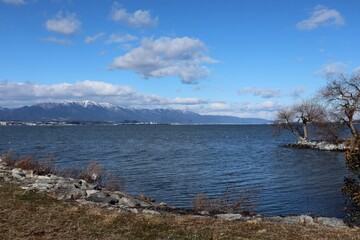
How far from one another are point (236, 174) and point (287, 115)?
4456 centimetres

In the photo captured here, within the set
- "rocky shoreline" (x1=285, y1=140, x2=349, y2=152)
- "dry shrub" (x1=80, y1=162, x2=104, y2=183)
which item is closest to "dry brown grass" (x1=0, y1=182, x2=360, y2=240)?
"dry shrub" (x1=80, y1=162, x2=104, y2=183)

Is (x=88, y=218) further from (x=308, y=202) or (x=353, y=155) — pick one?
(x=308, y=202)

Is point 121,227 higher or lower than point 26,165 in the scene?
higher

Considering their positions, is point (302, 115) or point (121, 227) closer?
point (121, 227)

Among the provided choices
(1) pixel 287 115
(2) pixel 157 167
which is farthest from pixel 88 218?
(1) pixel 287 115

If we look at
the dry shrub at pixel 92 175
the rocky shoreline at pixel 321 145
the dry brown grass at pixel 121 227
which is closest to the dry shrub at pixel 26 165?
the dry shrub at pixel 92 175

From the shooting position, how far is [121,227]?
35.0ft

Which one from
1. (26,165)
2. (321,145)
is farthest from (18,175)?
(321,145)

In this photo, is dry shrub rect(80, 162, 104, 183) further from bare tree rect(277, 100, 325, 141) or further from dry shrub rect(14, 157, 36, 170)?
bare tree rect(277, 100, 325, 141)

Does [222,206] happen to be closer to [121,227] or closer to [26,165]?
[121,227]

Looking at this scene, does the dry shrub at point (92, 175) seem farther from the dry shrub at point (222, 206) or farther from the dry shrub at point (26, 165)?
the dry shrub at point (222, 206)

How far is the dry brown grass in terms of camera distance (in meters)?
9.95

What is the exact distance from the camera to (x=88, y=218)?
11516 mm

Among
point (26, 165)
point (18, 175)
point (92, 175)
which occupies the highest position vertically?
point (18, 175)
